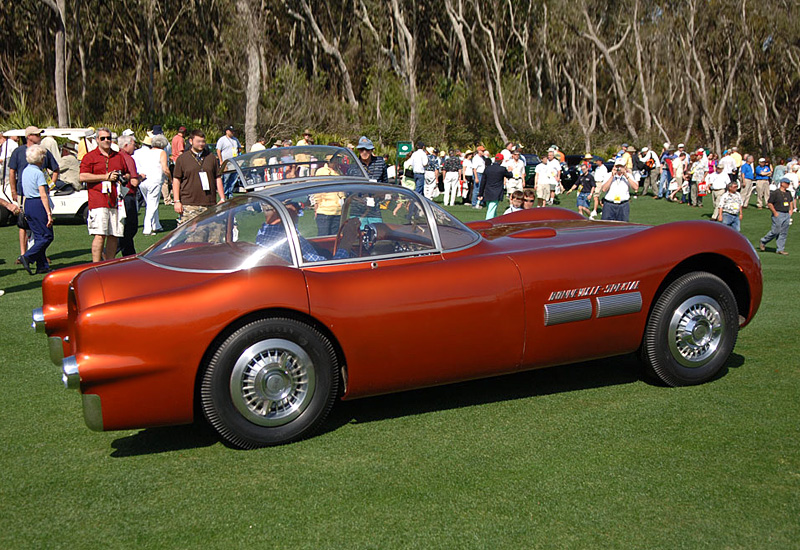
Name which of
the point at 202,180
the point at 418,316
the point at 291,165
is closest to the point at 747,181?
the point at 202,180

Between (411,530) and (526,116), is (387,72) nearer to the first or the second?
(526,116)

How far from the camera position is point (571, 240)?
5.68m

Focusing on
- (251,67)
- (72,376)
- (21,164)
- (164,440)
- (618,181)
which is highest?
(251,67)

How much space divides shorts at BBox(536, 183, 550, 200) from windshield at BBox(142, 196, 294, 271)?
16426mm

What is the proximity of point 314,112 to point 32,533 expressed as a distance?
33817 mm

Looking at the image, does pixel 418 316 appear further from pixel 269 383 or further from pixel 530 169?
pixel 530 169

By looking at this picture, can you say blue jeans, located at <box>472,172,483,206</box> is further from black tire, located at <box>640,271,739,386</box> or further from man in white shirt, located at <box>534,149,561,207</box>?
black tire, located at <box>640,271,739,386</box>

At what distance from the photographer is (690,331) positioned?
220 inches

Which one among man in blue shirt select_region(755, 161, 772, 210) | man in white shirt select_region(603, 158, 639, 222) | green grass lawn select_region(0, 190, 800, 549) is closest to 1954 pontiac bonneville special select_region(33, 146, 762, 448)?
green grass lawn select_region(0, 190, 800, 549)

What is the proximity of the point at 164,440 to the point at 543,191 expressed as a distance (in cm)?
1755

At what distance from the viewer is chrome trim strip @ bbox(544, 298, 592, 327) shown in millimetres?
5145

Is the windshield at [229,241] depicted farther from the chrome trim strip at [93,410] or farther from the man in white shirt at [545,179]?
the man in white shirt at [545,179]

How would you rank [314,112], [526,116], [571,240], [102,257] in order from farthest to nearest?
[526,116]
[314,112]
[102,257]
[571,240]

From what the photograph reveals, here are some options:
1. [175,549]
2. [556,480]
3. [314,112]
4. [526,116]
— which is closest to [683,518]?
[556,480]
